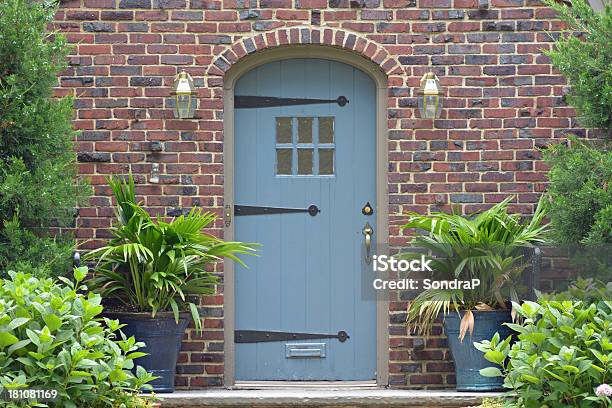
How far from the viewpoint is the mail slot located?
8.13 m

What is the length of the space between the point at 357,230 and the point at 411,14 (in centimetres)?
153

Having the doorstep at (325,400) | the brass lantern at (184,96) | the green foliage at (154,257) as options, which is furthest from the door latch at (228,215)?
the doorstep at (325,400)

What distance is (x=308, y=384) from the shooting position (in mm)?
8086

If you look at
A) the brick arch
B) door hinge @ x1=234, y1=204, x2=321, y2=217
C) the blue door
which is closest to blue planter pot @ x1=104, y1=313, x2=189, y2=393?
the blue door

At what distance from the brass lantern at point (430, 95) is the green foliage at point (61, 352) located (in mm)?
3166

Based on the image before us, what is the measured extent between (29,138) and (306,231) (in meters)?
2.02

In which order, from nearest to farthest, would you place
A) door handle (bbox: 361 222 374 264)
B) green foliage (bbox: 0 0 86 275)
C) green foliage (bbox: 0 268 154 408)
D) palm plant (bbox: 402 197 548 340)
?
green foliage (bbox: 0 268 154 408), green foliage (bbox: 0 0 86 275), palm plant (bbox: 402 197 548 340), door handle (bbox: 361 222 374 264)

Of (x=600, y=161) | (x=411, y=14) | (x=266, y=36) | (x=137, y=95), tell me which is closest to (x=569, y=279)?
(x=600, y=161)

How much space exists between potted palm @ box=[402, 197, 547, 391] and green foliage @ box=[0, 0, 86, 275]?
2283mm

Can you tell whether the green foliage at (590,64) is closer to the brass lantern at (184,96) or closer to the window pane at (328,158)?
the window pane at (328,158)

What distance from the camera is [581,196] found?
7.21m

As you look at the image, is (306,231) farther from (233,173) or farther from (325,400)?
(325,400)

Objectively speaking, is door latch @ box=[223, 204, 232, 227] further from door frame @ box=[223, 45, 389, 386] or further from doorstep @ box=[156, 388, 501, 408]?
doorstep @ box=[156, 388, 501, 408]

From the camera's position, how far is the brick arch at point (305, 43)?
796 centimetres
